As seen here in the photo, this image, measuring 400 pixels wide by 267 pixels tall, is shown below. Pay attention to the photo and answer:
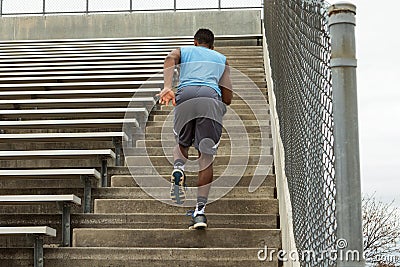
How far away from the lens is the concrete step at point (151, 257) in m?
4.30

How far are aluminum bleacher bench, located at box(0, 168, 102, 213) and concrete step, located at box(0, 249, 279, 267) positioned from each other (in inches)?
24.9

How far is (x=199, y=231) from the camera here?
4.61 meters

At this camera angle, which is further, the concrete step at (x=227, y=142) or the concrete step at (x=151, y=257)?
the concrete step at (x=227, y=142)

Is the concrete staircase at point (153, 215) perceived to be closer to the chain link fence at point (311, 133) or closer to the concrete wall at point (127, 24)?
the chain link fence at point (311, 133)

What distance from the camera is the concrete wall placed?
522 inches

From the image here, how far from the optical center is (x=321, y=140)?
2.33 m

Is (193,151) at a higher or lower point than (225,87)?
lower

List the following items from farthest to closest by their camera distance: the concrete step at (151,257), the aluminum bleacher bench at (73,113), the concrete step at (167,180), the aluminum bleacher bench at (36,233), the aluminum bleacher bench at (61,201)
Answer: the aluminum bleacher bench at (73,113), the concrete step at (167,180), the aluminum bleacher bench at (61,201), the concrete step at (151,257), the aluminum bleacher bench at (36,233)

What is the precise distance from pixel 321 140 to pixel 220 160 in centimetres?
358

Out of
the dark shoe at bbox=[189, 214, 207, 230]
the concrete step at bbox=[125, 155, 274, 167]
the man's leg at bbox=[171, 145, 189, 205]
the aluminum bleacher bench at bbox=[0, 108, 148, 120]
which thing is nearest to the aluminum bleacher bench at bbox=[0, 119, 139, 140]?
the aluminum bleacher bench at bbox=[0, 108, 148, 120]

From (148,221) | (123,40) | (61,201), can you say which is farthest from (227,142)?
(123,40)

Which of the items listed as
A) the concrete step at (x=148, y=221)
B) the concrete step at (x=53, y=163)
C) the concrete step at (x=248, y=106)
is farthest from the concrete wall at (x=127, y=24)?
the concrete step at (x=148, y=221)

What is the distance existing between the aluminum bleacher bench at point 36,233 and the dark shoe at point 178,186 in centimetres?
81

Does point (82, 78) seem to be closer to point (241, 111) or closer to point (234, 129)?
point (241, 111)
